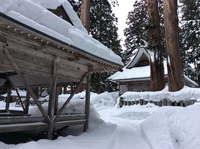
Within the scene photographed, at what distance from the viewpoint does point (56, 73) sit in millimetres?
5746

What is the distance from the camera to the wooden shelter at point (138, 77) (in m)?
18.8

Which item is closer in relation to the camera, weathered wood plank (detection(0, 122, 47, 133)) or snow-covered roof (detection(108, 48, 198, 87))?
weathered wood plank (detection(0, 122, 47, 133))

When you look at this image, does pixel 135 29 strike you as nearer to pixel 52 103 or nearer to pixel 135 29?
pixel 135 29

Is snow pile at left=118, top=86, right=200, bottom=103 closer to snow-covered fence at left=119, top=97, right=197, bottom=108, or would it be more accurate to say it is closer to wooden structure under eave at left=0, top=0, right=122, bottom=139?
snow-covered fence at left=119, top=97, right=197, bottom=108

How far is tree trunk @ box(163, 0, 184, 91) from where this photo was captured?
32.8 ft

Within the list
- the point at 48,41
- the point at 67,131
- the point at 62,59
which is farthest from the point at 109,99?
the point at 48,41

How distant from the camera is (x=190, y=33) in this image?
17.1m

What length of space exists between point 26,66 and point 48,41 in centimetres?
103

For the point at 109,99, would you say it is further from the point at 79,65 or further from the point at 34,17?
the point at 34,17

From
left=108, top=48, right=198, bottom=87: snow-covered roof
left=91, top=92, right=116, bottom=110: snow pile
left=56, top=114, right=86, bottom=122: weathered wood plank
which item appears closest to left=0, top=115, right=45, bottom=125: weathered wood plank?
left=56, top=114, right=86, bottom=122: weathered wood plank

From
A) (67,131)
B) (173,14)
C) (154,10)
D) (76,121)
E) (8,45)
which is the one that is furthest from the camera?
(154,10)

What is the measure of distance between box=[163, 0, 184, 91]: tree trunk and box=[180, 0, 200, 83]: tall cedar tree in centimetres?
569

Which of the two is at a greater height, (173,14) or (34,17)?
(173,14)

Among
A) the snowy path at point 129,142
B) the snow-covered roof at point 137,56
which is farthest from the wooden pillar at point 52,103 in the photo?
the snow-covered roof at point 137,56
